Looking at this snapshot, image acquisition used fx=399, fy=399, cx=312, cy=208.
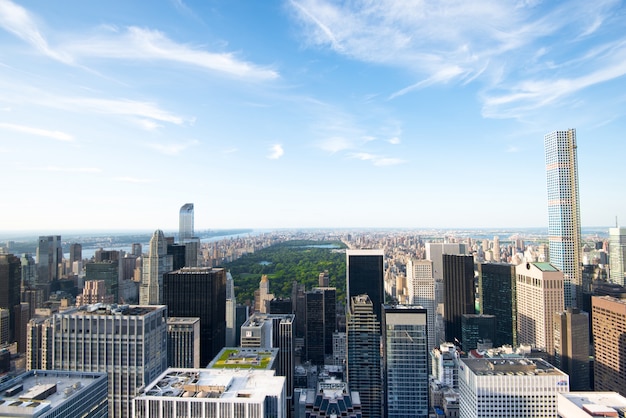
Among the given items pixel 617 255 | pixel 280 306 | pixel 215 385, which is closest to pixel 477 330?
pixel 280 306

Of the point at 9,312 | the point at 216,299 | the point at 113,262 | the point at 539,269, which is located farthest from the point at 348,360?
the point at 113,262

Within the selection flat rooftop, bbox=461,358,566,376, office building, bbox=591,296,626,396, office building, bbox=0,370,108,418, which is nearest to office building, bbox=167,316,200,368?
office building, bbox=0,370,108,418

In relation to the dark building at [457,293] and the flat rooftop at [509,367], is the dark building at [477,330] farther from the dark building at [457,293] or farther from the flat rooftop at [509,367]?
the flat rooftop at [509,367]

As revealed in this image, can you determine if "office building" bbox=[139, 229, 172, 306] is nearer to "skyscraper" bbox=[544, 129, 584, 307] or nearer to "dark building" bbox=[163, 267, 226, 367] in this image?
"dark building" bbox=[163, 267, 226, 367]

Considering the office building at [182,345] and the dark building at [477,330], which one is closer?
the office building at [182,345]

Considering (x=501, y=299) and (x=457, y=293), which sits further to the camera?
(x=457, y=293)

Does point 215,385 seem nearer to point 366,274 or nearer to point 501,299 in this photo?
point 366,274

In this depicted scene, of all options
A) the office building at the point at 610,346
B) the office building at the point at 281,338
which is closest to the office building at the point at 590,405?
the office building at the point at 610,346

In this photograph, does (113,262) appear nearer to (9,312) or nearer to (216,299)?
(9,312)
